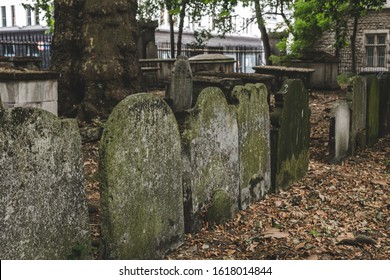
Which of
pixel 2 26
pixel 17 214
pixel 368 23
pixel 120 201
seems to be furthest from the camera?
pixel 2 26

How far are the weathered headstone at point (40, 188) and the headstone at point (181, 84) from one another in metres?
7.65

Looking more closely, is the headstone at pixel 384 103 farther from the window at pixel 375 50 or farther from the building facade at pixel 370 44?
the window at pixel 375 50

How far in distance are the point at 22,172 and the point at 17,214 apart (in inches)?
9.5

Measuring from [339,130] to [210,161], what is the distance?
353 centimetres

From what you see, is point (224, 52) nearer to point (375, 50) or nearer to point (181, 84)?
point (375, 50)

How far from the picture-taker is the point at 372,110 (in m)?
9.47

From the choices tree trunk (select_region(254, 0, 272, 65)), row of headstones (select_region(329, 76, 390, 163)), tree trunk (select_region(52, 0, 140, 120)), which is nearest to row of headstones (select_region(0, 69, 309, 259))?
row of headstones (select_region(329, 76, 390, 163))

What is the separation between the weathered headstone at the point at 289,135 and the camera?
635cm

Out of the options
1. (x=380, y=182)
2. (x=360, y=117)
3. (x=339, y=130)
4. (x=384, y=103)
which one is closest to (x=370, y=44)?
(x=384, y=103)

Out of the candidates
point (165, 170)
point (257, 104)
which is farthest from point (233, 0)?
point (165, 170)

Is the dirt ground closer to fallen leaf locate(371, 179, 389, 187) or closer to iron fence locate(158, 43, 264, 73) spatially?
fallen leaf locate(371, 179, 389, 187)

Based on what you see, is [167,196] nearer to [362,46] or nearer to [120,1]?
[120,1]

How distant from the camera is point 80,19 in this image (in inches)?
362

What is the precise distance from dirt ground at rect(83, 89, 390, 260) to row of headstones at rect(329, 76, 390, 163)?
1.25 feet
